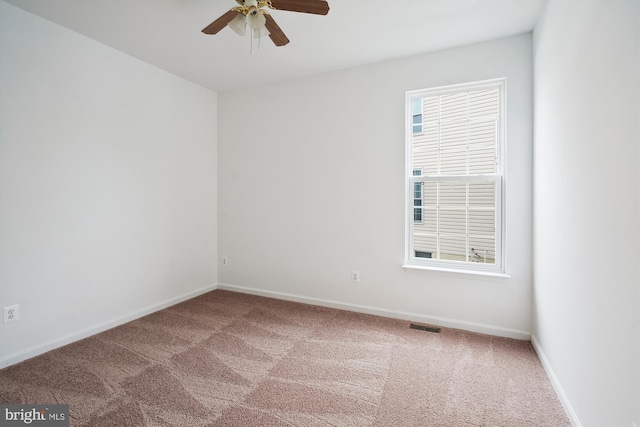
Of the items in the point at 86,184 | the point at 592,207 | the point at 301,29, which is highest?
the point at 301,29

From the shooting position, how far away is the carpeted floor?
1.73 meters

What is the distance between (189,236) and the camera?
12.5ft

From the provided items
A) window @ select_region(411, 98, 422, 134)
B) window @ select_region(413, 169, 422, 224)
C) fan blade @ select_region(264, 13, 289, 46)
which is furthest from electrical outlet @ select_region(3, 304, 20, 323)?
window @ select_region(411, 98, 422, 134)

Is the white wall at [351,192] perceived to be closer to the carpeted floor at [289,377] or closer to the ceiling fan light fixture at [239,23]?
the carpeted floor at [289,377]

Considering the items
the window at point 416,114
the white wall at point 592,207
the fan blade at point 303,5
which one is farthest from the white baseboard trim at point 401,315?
the fan blade at point 303,5

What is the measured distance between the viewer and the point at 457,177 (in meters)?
2.95

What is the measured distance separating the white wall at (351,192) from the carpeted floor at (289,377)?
379 millimetres

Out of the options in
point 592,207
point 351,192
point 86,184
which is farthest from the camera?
point 351,192

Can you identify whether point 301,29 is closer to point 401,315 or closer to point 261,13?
point 261,13

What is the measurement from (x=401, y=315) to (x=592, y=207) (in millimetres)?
2049

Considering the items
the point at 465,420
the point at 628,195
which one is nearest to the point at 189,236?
the point at 465,420

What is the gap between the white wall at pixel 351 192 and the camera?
8.80ft

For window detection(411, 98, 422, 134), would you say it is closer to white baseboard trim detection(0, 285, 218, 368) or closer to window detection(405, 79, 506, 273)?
window detection(405, 79, 506, 273)

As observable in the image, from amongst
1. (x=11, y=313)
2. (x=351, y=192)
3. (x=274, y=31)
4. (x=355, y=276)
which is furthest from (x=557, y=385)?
(x=11, y=313)
